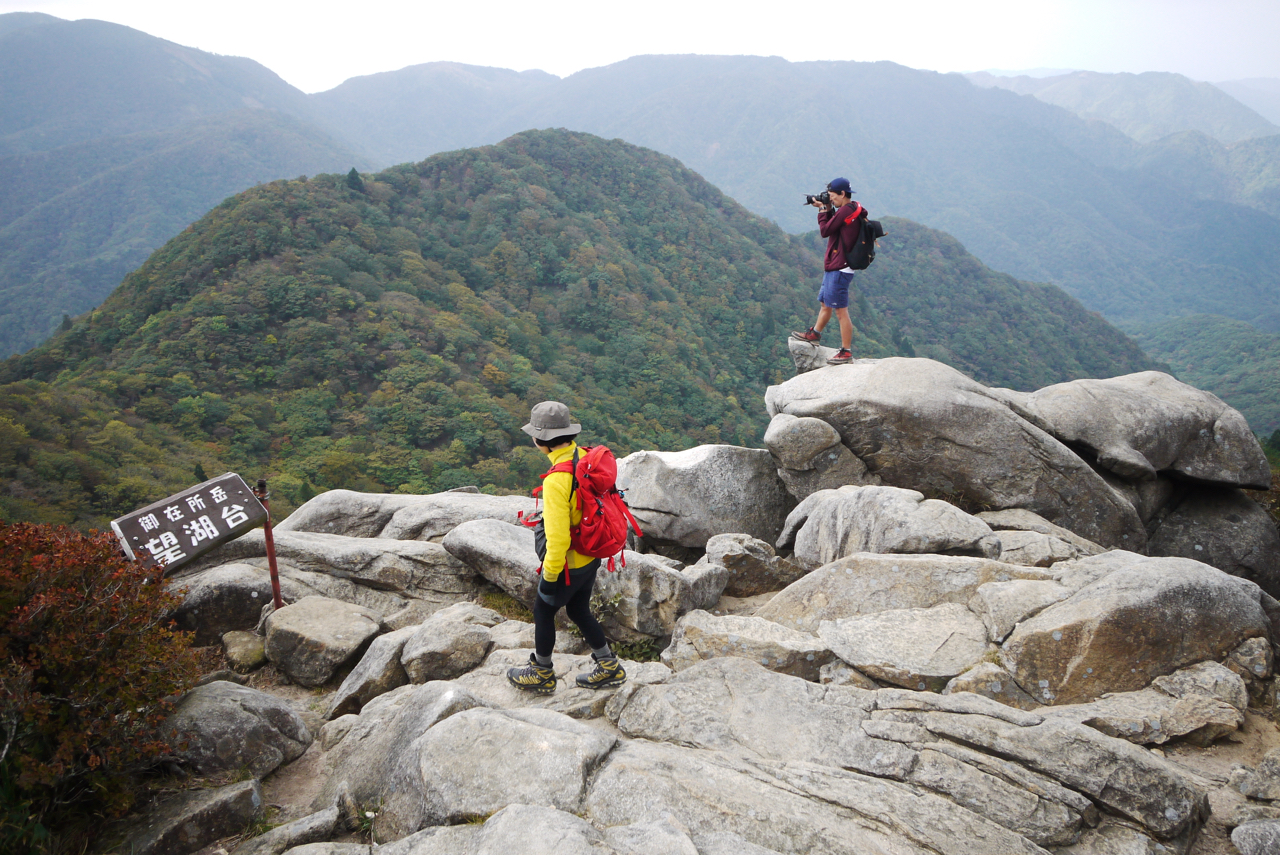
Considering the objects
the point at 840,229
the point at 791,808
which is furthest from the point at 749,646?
the point at 840,229

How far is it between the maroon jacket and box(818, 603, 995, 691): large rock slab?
21.8 feet

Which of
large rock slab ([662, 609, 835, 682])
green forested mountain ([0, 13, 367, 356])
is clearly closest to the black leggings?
large rock slab ([662, 609, 835, 682])

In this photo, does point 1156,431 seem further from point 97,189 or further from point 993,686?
point 97,189

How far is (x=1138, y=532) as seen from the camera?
40.9 feet

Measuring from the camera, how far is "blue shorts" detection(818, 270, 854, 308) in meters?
12.1

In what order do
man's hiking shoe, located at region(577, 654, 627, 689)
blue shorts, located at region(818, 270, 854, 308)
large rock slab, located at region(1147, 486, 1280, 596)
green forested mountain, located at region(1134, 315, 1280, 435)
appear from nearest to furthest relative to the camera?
man's hiking shoe, located at region(577, 654, 627, 689)
blue shorts, located at region(818, 270, 854, 308)
large rock slab, located at region(1147, 486, 1280, 596)
green forested mountain, located at region(1134, 315, 1280, 435)

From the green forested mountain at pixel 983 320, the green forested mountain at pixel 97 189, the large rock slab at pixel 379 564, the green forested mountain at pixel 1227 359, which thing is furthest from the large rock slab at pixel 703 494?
the green forested mountain at pixel 97 189

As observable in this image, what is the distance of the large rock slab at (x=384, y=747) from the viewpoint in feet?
16.5

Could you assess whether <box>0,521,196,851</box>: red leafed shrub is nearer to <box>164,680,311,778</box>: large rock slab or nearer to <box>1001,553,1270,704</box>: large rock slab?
<box>164,680,311,778</box>: large rock slab

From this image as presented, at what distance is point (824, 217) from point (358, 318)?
147 ft

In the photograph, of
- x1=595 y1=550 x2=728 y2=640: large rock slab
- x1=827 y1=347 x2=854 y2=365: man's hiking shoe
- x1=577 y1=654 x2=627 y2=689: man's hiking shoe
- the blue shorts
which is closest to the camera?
x1=577 y1=654 x2=627 y2=689: man's hiking shoe

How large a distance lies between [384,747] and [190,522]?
5259 mm

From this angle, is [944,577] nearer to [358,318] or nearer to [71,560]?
[71,560]

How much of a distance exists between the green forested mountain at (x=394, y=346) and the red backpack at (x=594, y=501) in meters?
31.2
